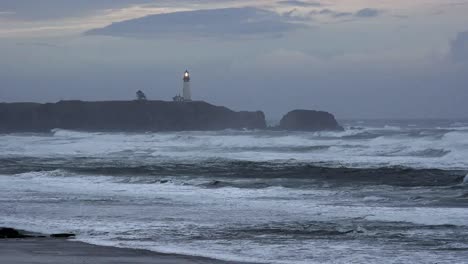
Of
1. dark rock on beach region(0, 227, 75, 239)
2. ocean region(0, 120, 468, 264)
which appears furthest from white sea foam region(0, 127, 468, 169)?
dark rock on beach region(0, 227, 75, 239)

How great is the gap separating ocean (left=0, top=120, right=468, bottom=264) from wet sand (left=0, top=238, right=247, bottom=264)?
481mm

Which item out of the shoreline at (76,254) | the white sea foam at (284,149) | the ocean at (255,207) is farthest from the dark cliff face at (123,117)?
the shoreline at (76,254)

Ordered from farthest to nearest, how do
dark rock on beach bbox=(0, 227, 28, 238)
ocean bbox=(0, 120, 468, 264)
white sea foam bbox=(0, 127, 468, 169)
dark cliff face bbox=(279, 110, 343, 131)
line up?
dark cliff face bbox=(279, 110, 343, 131) → white sea foam bbox=(0, 127, 468, 169) → dark rock on beach bbox=(0, 227, 28, 238) → ocean bbox=(0, 120, 468, 264)

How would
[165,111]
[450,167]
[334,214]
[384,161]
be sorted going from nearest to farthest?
[334,214]
[450,167]
[384,161]
[165,111]

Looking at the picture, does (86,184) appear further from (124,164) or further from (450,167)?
(450,167)

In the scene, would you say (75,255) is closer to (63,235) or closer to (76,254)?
(76,254)

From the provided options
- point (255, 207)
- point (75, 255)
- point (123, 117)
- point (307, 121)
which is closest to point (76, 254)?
point (75, 255)

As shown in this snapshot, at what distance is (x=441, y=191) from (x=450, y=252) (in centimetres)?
981

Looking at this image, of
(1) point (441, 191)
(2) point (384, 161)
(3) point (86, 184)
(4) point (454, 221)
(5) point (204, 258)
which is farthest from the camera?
(2) point (384, 161)

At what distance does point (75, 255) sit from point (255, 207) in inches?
288

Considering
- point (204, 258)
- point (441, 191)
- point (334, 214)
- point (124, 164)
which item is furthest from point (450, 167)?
point (204, 258)

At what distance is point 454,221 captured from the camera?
15.5 metres

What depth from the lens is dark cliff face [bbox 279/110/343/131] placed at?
87.2m

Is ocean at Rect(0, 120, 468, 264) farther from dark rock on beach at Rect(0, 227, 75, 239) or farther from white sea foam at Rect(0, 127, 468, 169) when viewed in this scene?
white sea foam at Rect(0, 127, 468, 169)
